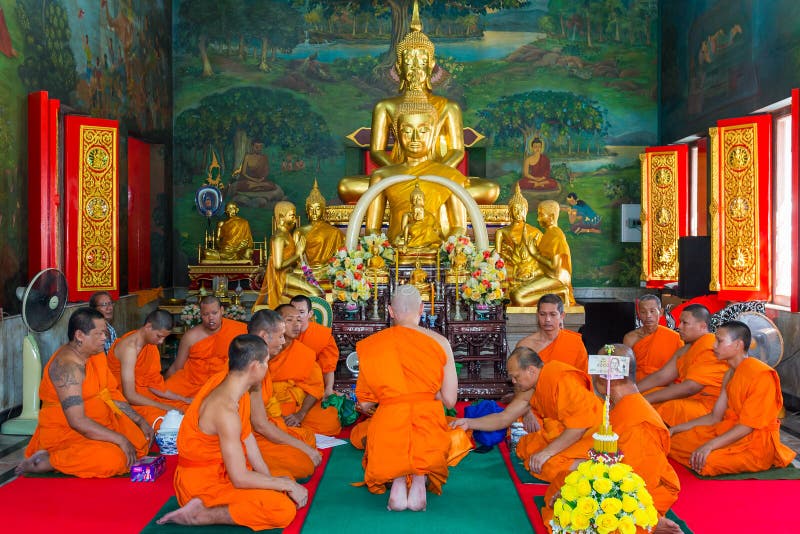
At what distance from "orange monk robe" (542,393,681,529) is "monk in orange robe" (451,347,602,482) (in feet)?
1.22

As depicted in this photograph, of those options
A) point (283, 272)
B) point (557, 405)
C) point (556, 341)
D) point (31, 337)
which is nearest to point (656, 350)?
point (556, 341)

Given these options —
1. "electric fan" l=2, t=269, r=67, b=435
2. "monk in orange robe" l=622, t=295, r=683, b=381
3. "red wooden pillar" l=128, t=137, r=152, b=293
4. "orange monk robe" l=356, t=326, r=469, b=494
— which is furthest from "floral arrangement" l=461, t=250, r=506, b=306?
"red wooden pillar" l=128, t=137, r=152, b=293

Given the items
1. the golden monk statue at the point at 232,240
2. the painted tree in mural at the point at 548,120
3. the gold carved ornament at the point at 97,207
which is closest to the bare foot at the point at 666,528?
the gold carved ornament at the point at 97,207

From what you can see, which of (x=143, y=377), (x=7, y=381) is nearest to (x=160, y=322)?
(x=143, y=377)

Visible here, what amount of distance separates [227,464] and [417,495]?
1.10 meters

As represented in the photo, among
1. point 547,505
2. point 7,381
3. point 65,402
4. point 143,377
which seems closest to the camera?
point 547,505

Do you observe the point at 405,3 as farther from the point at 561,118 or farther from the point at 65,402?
the point at 65,402

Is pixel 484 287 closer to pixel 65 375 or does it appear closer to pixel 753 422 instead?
pixel 753 422

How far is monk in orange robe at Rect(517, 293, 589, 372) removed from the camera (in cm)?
614

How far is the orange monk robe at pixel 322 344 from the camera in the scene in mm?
6602

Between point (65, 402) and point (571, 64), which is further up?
point (571, 64)

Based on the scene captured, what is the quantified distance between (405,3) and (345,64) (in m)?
1.52

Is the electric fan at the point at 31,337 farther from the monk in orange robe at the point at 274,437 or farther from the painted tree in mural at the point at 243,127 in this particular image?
the painted tree in mural at the point at 243,127

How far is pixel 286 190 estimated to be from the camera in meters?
14.6
